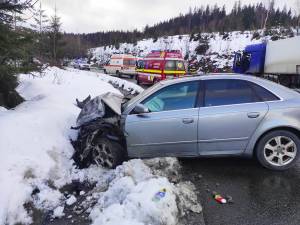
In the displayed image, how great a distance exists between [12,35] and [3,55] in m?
0.59

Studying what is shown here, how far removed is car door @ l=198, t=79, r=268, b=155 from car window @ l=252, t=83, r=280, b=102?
2.6 inches

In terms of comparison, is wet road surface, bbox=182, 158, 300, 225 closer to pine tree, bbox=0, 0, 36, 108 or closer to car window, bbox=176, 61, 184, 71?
pine tree, bbox=0, 0, 36, 108

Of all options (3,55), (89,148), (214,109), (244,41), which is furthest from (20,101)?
(244,41)

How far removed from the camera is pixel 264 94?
16.7ft

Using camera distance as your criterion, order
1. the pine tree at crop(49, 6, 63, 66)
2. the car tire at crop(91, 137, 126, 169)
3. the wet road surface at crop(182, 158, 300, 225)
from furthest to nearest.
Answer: the pine tree at crop(49, 6, 63, 66) < the car tire at crop(91, 137, 126, 169) < the wet road surface at crop(182, 158, 300, 225)

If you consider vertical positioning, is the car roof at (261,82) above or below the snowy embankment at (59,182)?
above

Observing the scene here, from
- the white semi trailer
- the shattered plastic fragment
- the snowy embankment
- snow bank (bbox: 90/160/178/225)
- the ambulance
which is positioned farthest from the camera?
the ambulance

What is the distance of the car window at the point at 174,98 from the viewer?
16.8 ft

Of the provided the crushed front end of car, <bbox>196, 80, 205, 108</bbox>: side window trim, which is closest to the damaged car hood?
the crushed front end of car

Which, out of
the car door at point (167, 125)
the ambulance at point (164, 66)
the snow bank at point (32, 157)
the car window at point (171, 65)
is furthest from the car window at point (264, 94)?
the car window at point (171, 65)

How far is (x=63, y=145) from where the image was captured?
6.05 m

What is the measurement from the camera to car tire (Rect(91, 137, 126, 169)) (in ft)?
17.4

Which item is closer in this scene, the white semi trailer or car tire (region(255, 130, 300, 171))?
car tire (region(255, 130, 300, 171))

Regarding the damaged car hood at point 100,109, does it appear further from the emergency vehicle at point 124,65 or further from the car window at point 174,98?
the emergency vehicle at point 124,65
